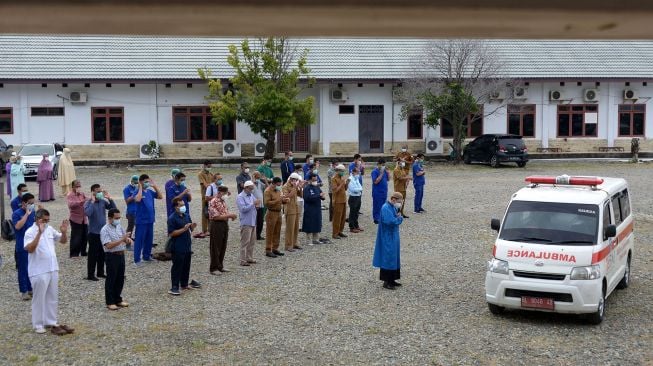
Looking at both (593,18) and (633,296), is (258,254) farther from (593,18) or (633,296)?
(593,18)

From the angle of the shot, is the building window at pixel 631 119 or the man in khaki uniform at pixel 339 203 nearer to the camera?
the man in khaki uniform at pixel 339 203

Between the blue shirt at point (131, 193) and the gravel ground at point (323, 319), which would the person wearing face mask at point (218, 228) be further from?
the blue shirt at point (131, 193)

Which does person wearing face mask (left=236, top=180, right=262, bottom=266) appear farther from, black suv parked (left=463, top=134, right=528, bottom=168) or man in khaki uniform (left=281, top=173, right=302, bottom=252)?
black suv parked (left=463, top=134, right=528, bottom=168)

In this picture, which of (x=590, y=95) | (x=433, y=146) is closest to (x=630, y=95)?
(x=590, y=95)

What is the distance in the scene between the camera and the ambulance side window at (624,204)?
12497 millimetres

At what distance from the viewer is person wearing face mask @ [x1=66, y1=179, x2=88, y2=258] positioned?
14.5 metres

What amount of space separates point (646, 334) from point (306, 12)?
8.97 metres

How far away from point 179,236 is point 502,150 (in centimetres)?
2268

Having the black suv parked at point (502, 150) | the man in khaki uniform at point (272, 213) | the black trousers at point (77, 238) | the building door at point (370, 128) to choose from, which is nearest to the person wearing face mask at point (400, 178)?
the man in khaki uniform at point (272, 213)

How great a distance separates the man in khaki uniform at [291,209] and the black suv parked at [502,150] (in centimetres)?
1834

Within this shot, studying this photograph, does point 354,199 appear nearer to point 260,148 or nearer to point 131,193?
point 131,193

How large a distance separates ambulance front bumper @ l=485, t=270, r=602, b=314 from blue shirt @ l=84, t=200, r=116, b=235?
6.76 metres

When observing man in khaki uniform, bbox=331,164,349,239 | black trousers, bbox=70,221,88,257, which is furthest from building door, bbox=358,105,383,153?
black trousers, bbox=70,221,88,257

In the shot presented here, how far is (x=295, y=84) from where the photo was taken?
1319 inches
